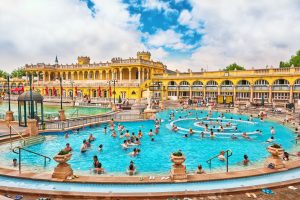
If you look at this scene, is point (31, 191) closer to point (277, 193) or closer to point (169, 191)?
point (169, 191)

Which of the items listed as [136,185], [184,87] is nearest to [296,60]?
[184,87]

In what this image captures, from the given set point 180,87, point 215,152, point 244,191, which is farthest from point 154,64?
point 244,191

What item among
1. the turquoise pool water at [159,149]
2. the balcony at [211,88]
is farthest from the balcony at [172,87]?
the turquoise pool water at [159,149]

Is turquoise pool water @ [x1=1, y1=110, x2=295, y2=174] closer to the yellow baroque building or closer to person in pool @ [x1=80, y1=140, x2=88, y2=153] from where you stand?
person in pool @ [x1=80, y1=140, x2=88, y2=153]

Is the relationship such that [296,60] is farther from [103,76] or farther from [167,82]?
[103,76]

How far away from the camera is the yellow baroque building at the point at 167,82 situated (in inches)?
1709

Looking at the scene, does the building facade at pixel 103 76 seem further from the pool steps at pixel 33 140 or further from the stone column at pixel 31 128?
the pool steps at pixel 33 140

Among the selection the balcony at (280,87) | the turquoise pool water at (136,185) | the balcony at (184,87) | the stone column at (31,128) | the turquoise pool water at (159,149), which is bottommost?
the turquoise pool water at (159,149)

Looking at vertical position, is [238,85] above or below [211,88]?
above

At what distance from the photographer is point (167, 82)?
182 feet

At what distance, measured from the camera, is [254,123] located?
96.0 feet

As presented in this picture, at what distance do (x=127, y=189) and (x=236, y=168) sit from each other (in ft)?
23.0

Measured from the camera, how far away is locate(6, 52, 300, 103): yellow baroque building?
4341 cm

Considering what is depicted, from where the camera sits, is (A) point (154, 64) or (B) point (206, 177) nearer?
(B) point (206, 177)
